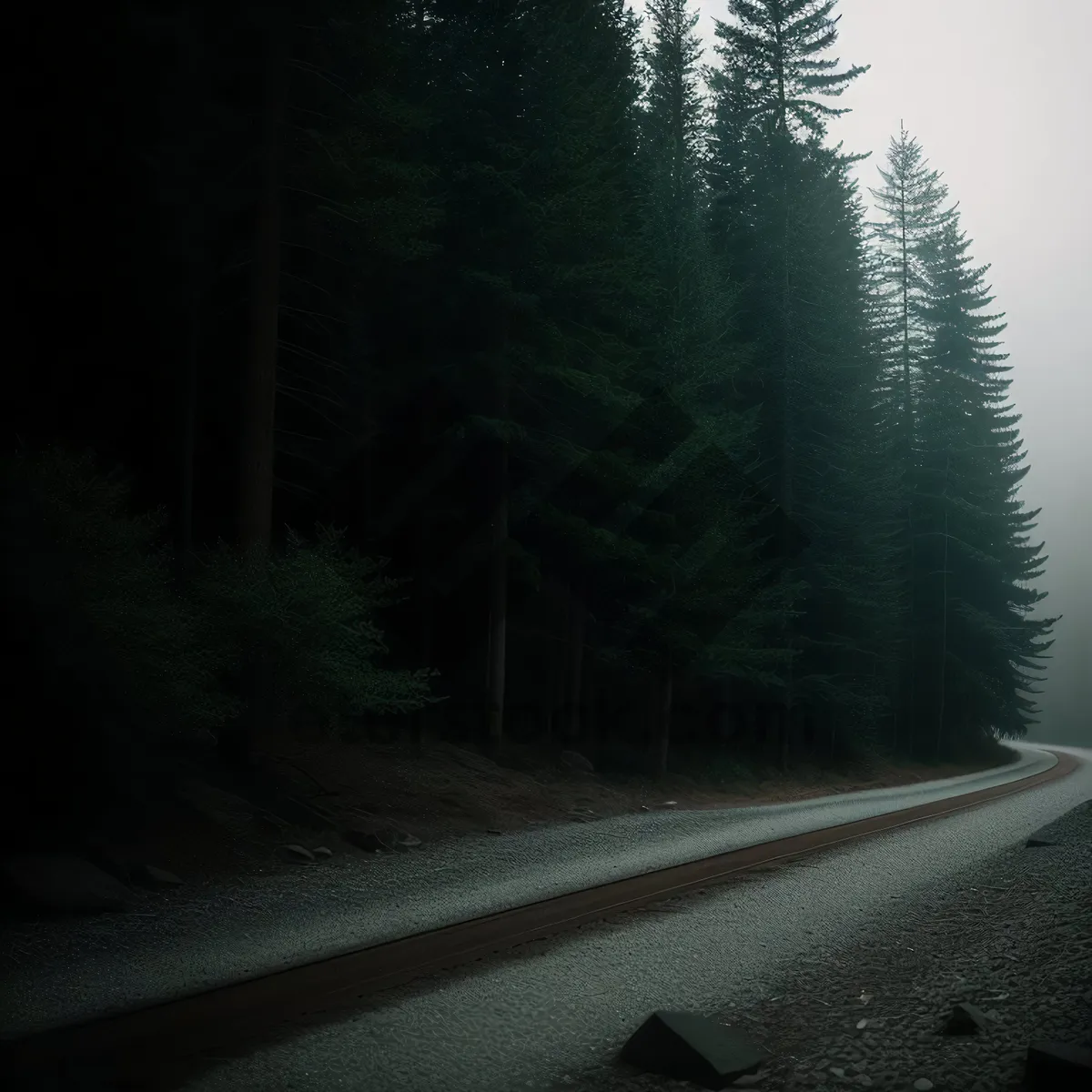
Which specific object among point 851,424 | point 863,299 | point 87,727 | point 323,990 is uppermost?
point 863,299

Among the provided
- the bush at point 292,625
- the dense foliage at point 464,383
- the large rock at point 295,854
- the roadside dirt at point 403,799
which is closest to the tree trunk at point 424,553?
the dense foliage at point 464,383

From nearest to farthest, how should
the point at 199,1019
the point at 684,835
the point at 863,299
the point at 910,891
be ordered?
A: the point at 199,1019 < the point at 910,891 < the point at 684,835 < the point at 863,299

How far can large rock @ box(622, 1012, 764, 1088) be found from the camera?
5074 millimetres

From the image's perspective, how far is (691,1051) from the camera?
202 inches

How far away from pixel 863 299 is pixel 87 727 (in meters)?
33.4

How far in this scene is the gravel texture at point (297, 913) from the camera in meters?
6.23

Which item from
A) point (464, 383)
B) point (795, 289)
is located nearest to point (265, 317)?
point (464, 383)

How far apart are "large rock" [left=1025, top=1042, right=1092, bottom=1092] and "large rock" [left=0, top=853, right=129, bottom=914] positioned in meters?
6.93

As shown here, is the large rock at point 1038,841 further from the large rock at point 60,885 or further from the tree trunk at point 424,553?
the large rock at point 60,885

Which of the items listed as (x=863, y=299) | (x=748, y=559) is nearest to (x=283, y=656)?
(x=748, y=559)

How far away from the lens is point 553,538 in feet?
69.5

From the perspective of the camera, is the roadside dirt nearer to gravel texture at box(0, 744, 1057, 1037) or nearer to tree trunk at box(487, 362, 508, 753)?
gravel texture at box(0, 744, 1057, 1037)

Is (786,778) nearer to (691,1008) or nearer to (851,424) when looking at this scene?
(851,424)

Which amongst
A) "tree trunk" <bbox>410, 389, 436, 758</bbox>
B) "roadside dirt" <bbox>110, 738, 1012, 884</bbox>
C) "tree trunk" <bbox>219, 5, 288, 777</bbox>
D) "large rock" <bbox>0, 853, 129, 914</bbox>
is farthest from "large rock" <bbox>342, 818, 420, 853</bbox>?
"tree trunk" <bbox>410, 389, 436, 758</bbox>
